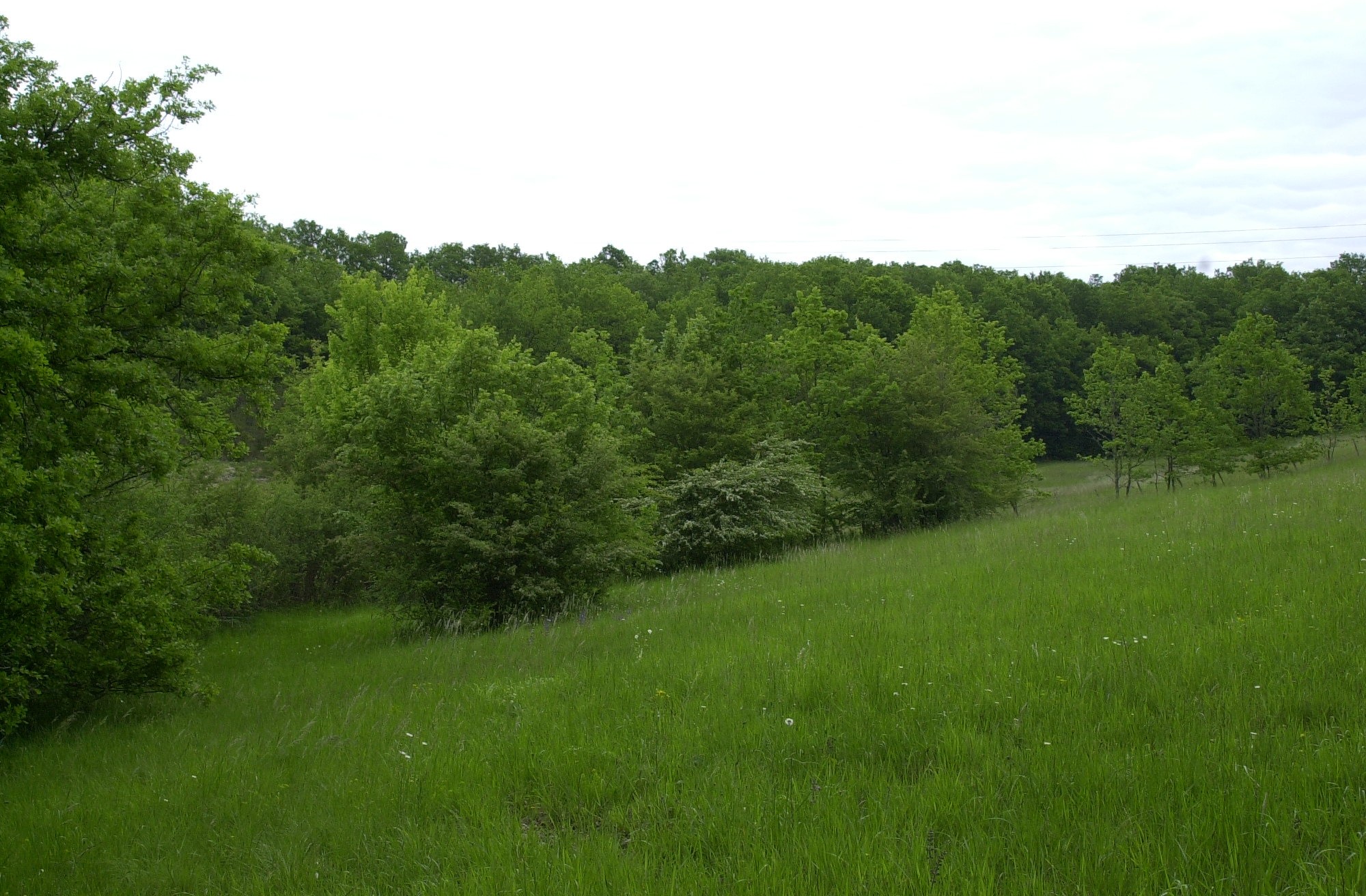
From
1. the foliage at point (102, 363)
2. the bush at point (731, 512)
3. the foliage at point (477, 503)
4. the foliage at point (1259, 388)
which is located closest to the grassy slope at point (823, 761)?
the foliage at point (102, 363)

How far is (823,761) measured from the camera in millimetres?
4293

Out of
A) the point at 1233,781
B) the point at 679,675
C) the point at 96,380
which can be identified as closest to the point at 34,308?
the point at 96,380

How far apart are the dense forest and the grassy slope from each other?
200cm

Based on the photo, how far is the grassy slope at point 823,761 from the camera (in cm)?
324

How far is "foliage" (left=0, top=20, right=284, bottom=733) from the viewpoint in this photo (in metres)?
7.27

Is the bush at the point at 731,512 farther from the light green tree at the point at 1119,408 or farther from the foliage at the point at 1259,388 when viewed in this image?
the foliage at the point at 1259,388

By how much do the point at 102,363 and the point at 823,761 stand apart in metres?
9.02

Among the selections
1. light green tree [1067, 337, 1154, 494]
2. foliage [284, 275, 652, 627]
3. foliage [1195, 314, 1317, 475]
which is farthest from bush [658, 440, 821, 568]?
foliage [1195, 314, 1317, 475]

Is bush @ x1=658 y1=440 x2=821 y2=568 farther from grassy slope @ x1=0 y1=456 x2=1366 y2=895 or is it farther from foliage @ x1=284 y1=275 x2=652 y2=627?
grassy slope @ x1=0 y1=456 x2=1366 y2=895

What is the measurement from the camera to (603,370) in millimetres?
36000

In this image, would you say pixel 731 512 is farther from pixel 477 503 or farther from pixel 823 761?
pixel 823 761

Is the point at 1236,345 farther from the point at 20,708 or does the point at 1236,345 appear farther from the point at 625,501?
the point at 20,708

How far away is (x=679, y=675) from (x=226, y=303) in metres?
9.14

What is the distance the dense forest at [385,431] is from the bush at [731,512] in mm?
90
